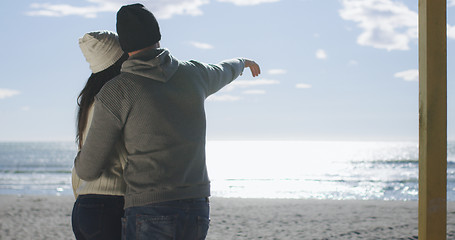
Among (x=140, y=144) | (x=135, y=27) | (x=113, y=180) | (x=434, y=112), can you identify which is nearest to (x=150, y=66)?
(x=135, y=27)

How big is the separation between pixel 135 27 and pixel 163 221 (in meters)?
0.60

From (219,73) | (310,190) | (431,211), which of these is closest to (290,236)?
(431,211)

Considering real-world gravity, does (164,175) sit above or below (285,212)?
above

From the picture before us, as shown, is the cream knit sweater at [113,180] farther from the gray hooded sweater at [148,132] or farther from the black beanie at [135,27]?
the black beanie at [135,27]

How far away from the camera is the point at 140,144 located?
1427mm

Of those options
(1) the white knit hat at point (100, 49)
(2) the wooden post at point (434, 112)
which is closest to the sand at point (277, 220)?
(2) the wooden post at point (434, 112)

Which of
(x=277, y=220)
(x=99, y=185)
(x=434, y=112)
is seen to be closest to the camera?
(x=99, y=185)

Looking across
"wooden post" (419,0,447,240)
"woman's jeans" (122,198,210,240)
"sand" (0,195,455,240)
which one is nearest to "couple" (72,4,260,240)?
"woman's jeans" (122,198,210,240)

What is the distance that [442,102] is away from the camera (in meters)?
1.87

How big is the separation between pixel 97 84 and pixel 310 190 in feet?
48.3

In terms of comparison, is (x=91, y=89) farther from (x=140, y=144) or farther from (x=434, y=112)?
(x=434, y=112)

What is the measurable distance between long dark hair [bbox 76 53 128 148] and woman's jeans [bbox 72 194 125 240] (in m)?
0.24

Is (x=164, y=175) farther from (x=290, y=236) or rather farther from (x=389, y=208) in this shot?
(x=389, y=208)

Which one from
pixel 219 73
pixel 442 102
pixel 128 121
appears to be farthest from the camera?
pixel 442 102
